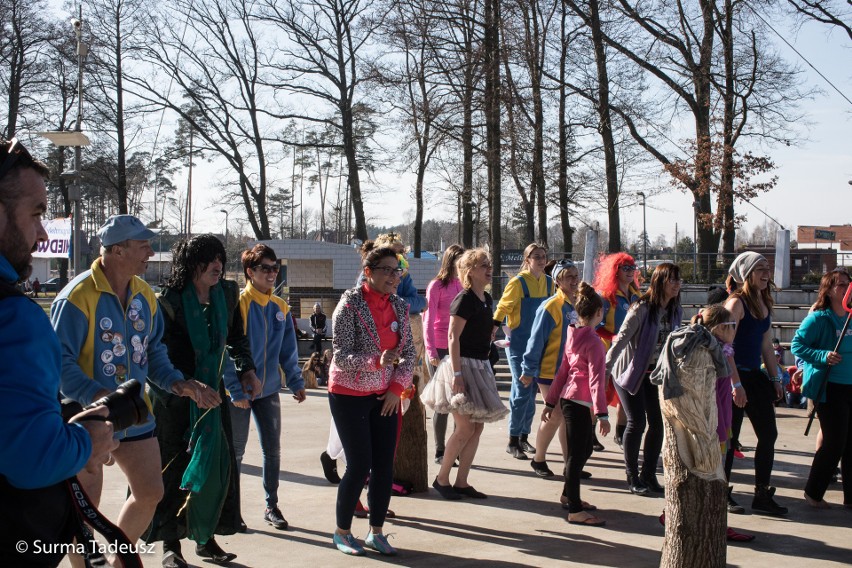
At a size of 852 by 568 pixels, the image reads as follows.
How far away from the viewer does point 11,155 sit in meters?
2.27

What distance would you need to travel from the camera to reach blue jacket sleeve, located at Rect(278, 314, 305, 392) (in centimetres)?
593

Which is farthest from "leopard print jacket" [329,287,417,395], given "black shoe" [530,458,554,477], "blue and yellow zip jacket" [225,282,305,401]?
"black shoe" [530,458,554,477]

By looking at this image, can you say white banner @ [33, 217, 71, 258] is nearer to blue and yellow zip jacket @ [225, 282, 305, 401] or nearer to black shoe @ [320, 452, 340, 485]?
black shoe @ [320, 452, 340, 485]

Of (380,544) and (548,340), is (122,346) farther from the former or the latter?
(548,340)

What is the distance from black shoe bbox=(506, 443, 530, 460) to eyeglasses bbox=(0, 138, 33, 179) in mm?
6410

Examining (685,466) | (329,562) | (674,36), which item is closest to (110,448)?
(329,562)

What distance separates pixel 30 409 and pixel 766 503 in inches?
222

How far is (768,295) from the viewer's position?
261 inches

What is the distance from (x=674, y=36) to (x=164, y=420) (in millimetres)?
22727

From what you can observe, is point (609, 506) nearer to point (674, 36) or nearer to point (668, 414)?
point (668, 414)

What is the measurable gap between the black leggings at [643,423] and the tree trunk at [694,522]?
200 centimetres

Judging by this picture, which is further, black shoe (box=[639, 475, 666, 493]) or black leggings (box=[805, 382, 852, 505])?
black shoe (box=[639, 475, 666, 493])

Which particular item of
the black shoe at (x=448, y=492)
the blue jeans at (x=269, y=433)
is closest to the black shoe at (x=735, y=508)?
the black shoe at (x=448, y=492)

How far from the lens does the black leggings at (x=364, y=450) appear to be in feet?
16.7
